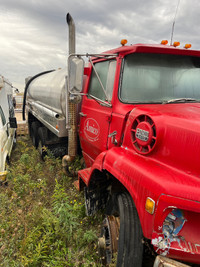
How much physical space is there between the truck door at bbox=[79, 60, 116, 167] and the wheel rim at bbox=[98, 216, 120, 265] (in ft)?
3.14

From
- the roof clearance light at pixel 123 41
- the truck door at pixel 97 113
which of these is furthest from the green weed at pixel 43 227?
the roof clearance light at pixel 123 41

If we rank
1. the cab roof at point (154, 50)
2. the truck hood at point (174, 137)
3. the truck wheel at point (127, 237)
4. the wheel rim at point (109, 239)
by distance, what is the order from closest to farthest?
1. the truck hood at point (174, 137)
2. the truck wheel at point (127, 237)
3. the wheel rim at point (109, 239)
4. the cab roof at point (154, 50)

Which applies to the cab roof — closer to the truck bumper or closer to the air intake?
the air intake

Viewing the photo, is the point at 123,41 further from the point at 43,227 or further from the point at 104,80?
the point at 43,227

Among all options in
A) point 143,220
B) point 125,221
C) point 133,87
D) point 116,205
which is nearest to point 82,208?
point 116,205

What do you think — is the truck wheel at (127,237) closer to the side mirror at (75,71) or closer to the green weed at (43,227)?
the green weed at (43,227)

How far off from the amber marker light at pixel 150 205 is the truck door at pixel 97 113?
1.24 meters

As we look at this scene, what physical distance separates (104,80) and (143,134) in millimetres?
1322

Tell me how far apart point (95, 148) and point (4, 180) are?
2.25 metres

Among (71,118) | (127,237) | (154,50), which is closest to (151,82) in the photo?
(154,50)

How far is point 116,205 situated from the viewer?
2.19m

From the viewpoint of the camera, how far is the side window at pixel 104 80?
8.74ft

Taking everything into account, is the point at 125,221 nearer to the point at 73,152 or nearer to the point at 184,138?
the point at 184,138

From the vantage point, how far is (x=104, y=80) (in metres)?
2.88
